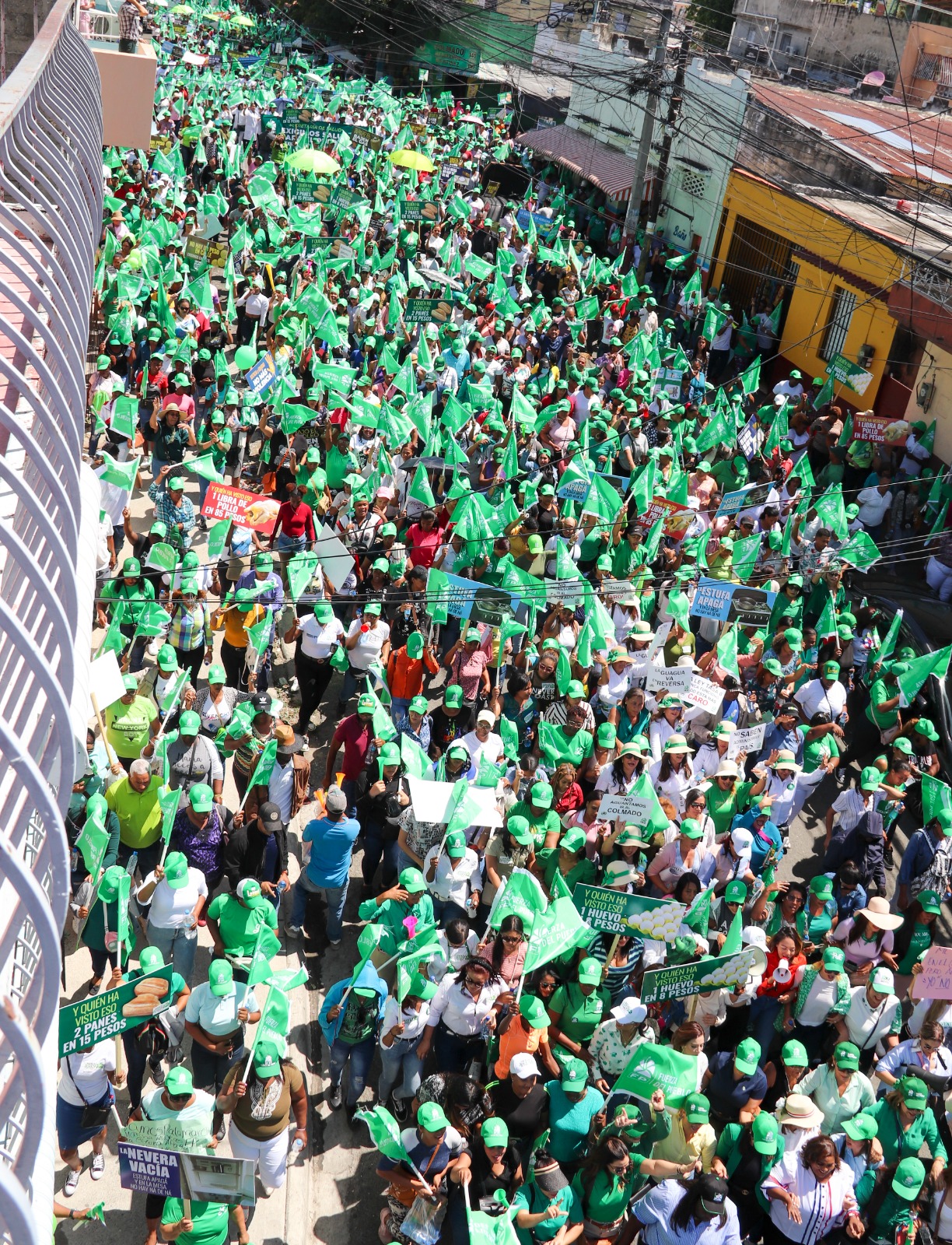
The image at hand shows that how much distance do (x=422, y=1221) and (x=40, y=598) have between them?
12.5 ft

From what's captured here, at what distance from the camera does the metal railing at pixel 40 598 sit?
2367 millimetres

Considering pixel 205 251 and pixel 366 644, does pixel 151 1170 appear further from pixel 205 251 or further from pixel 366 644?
pixel 205 251

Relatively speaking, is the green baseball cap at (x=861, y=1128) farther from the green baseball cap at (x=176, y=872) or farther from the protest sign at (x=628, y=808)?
the green baseball cap at (x=176, y=872)

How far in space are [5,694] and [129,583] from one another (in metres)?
6.47

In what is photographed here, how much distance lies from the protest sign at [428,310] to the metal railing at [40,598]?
956cm

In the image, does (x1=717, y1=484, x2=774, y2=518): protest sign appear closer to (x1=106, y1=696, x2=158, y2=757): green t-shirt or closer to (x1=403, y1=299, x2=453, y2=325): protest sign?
(x1=403, y1=299, x2=453, y2=325): protest sign

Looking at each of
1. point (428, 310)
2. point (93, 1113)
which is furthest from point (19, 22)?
point (93, 1113)

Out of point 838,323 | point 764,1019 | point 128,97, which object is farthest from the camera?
point 838,323

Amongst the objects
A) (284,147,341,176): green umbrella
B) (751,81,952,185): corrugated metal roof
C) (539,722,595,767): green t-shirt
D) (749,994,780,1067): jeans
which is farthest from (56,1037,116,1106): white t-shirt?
(284,147,341,176): green umbrella

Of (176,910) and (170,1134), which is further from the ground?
(170,1134)

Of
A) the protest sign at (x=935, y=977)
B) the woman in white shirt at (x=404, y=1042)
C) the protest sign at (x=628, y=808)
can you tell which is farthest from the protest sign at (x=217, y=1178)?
the protest sign at (x=935, y=977)

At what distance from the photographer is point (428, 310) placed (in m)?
16.1

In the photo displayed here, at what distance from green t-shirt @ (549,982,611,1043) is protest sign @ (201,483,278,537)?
4728 millimetres

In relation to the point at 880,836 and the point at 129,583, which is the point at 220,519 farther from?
the point at 880,836
